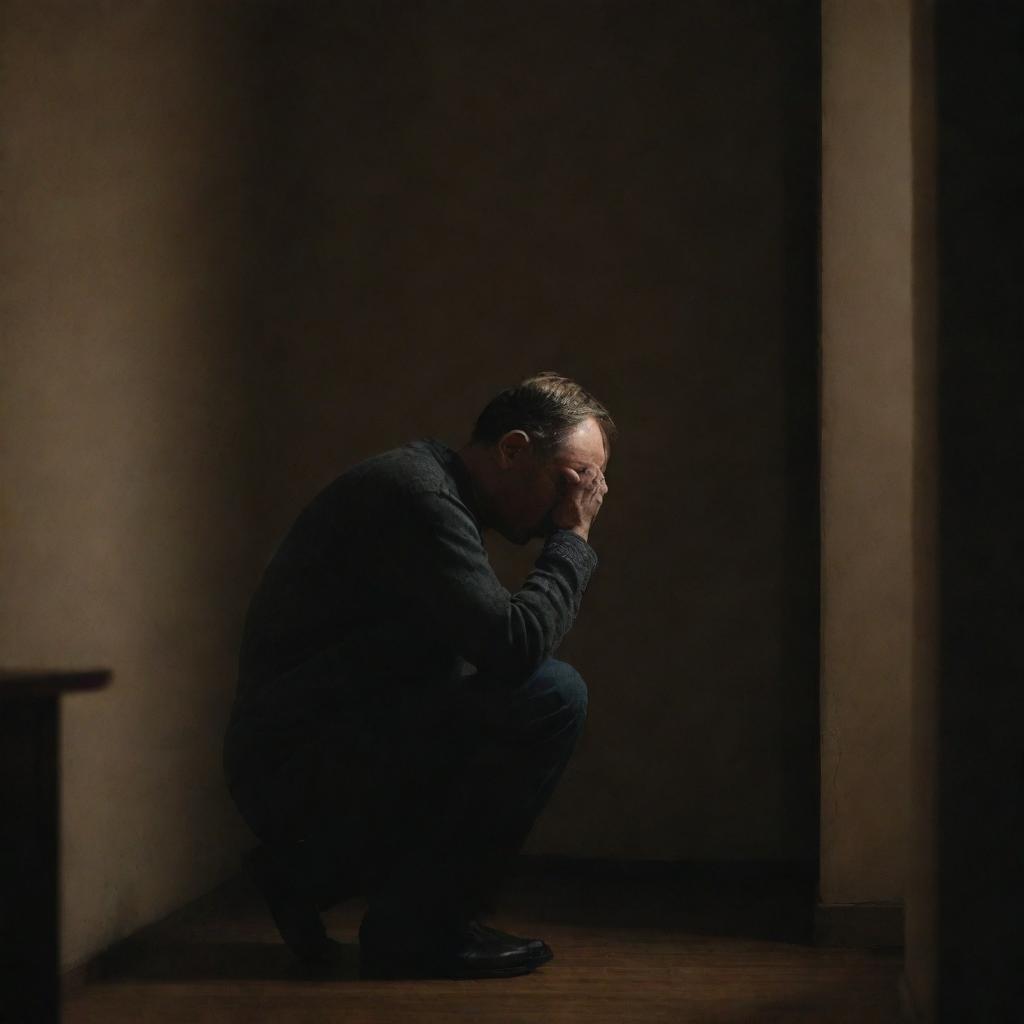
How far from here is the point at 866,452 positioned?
2191 mm

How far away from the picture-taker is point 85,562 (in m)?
1.95

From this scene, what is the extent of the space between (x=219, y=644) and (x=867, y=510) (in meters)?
1.27

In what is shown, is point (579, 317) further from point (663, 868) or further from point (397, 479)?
point (663, 868)

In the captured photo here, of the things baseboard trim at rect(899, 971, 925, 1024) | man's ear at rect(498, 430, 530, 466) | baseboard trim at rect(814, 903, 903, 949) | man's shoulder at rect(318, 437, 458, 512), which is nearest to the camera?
baseboard trim at rect(899, 971, 925, 1024)

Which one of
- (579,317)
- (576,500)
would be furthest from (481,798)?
(579,317)

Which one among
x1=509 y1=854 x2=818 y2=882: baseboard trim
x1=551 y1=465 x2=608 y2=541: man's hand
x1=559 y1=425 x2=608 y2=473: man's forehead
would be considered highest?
x1=559 y1=425 x2=608 y2=473: man's forehead

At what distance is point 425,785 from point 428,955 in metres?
0.25

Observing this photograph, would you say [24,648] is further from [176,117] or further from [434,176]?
[434,176]

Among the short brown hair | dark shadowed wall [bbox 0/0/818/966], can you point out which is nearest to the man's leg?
the short brown hair

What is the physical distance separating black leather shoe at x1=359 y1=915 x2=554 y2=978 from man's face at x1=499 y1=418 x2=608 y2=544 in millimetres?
644

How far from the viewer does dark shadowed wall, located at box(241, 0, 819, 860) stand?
2.74 m

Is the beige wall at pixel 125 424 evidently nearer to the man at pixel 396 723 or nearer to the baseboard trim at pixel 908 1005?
the man at pixel 396 723

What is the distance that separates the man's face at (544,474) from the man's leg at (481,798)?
10.5 inches

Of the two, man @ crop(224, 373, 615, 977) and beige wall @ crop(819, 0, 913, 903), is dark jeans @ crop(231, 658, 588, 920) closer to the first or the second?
man @ crop(224, 373, 615, 977)
